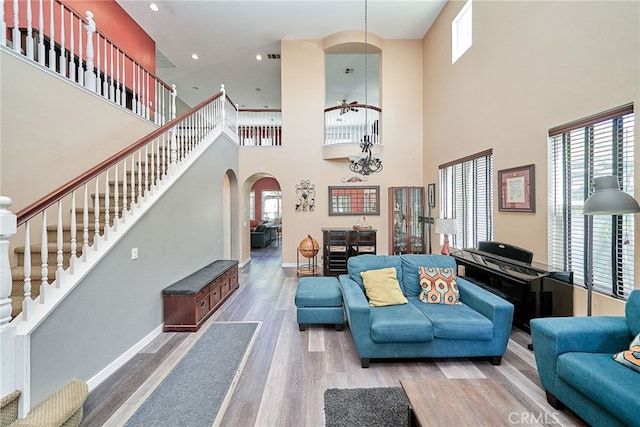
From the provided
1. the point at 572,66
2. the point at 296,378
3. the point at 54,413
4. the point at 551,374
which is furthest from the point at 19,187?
the point at 572,66

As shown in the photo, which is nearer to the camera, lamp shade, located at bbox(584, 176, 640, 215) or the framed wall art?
lamp shade, located at bbox(584, 176, 640, 215)

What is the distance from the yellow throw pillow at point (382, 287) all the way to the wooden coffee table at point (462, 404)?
3.73 ft

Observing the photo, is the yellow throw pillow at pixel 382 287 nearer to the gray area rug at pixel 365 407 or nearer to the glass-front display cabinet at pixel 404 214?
the gray area rug at pixel 365 407

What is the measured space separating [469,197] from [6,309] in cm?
586

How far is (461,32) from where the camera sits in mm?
5262

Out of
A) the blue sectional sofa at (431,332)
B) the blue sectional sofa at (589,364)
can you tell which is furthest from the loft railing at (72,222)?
the blue sectional sofa at (589,364)

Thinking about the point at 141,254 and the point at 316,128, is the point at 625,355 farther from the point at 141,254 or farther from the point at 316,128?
the point at 316,128

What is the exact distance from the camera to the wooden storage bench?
10.8 ft

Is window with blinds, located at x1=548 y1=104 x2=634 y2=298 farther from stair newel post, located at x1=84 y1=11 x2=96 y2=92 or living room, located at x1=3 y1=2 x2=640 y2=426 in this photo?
stair newel post, located at x1=84 y1=11 x2=96 y2=92

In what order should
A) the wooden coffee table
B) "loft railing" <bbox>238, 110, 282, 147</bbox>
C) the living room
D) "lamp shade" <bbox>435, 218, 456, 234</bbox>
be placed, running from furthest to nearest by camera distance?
"loft railing" <bbox>238, 110, 282, 147</bbox> → "lamp shade" <bbox>435, 218, 456, 234</bbox> → the living room → the wooden coffee table

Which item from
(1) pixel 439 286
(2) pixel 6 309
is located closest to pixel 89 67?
(2) pixel 6 309

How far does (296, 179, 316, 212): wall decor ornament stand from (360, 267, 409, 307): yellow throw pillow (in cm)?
400

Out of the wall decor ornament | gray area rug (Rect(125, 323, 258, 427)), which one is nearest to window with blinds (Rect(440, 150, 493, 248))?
the wall decor ornament

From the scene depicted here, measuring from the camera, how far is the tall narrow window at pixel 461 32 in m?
4.89
